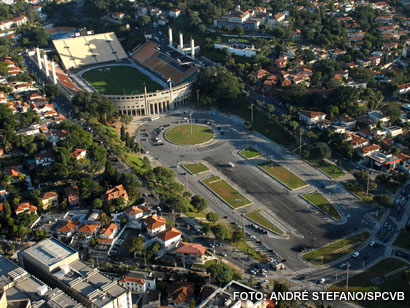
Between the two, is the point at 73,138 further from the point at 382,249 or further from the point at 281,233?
the point at 382,249

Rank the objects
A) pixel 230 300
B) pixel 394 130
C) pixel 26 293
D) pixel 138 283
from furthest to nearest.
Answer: pixel 394 130 → pixel 138 283 → pixel 26 293 → pixel 230 300

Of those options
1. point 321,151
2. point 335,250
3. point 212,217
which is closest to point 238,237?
point 212,217

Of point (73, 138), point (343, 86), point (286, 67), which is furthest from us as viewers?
point (286, 67)

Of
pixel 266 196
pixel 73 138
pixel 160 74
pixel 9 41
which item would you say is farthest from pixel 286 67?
pixel 9 41

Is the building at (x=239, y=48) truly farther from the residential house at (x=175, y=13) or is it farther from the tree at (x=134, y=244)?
the tree at (x=134, y=244)

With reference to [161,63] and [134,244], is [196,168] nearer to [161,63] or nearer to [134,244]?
[134,244]

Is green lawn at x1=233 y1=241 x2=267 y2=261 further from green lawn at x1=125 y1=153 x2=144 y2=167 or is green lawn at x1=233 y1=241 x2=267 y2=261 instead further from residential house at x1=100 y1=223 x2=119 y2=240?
green lawn at x1=125 y1=153 x2=144 y2=167
